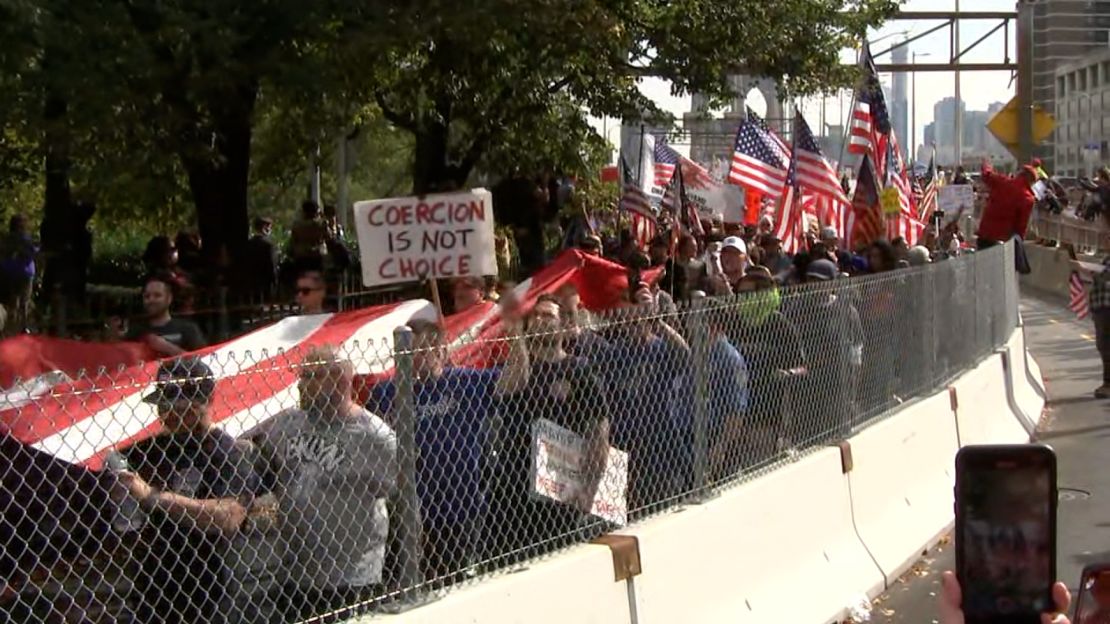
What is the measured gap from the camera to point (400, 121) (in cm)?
2066

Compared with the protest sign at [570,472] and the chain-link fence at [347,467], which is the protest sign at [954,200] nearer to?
the chain-link fence at [347,467]

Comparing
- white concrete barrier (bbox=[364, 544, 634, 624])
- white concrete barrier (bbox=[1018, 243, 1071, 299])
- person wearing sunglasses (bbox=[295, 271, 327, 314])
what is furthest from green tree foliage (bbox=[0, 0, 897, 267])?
white concrete barrier (bbox=[1018, 243, 1071, 299])

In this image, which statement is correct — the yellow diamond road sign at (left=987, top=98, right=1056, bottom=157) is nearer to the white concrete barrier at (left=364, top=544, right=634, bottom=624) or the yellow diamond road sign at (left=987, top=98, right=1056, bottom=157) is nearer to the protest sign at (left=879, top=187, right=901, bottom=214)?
the protest sign at (left=879, top=187, right=901, bottom=214)

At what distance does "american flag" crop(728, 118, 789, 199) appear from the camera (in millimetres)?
20344

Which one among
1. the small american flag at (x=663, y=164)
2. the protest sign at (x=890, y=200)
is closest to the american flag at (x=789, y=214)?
the protest sign at (x=890, y=200)

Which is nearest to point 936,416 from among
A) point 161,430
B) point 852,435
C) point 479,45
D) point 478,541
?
point 852,435

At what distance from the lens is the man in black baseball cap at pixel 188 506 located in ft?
17.9

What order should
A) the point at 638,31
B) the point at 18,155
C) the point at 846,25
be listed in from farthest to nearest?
the point at 846,25
the point at 638,31
the point at 18,155

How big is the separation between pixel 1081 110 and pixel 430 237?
4121 inches

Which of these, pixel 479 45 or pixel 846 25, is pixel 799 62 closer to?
pixel 846 25

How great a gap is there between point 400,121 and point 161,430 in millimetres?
15280

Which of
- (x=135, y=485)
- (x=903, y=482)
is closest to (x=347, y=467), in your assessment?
(x=135, y=485)

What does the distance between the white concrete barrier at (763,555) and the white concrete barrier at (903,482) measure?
0.33 m

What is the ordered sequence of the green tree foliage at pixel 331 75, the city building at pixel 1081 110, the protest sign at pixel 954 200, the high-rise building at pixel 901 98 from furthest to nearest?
1. the city building at pixel 1081 110
2. the high-rise building at pixel 901 98
3. the protest sign at pixel 954 200
4. the green tree foliage at pixel 331 75
